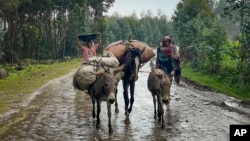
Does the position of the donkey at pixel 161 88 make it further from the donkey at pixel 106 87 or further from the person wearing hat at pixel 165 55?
the donkey at pixel 106 87

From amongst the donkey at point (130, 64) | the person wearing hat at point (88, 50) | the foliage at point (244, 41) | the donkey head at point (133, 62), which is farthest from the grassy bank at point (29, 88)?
the donkey head at point (133, 62)

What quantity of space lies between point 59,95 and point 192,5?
61.3ft

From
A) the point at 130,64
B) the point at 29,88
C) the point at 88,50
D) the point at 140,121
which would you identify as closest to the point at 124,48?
the point at 130,64

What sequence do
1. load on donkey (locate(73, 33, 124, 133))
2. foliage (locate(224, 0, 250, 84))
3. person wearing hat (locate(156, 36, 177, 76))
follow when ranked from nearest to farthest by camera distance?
load on donkey (locate(73, 33, 124, 133)) < person wearing hat (locate(156, 36, 177, 76)) < foliage (locate(224, 0, 250, 84))

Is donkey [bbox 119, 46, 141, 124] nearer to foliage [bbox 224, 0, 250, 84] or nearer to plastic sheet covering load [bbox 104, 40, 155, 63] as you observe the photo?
plastic sheet covering load [bbox 104, 40, 155, 63]

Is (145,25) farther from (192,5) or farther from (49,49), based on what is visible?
(192,5)

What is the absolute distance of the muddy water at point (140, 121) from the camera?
10.2 m

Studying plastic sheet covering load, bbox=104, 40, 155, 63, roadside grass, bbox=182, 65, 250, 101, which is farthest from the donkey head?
roadside grass, bbox=182, 65, 250, 101

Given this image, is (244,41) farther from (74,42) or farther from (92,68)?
(74,42)

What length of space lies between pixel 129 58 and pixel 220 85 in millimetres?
10015

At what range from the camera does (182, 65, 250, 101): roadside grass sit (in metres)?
17.7

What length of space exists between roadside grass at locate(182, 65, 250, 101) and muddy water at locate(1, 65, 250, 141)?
93cm

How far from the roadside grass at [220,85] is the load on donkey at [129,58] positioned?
251 inches

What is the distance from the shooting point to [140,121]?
12156 millimetres
